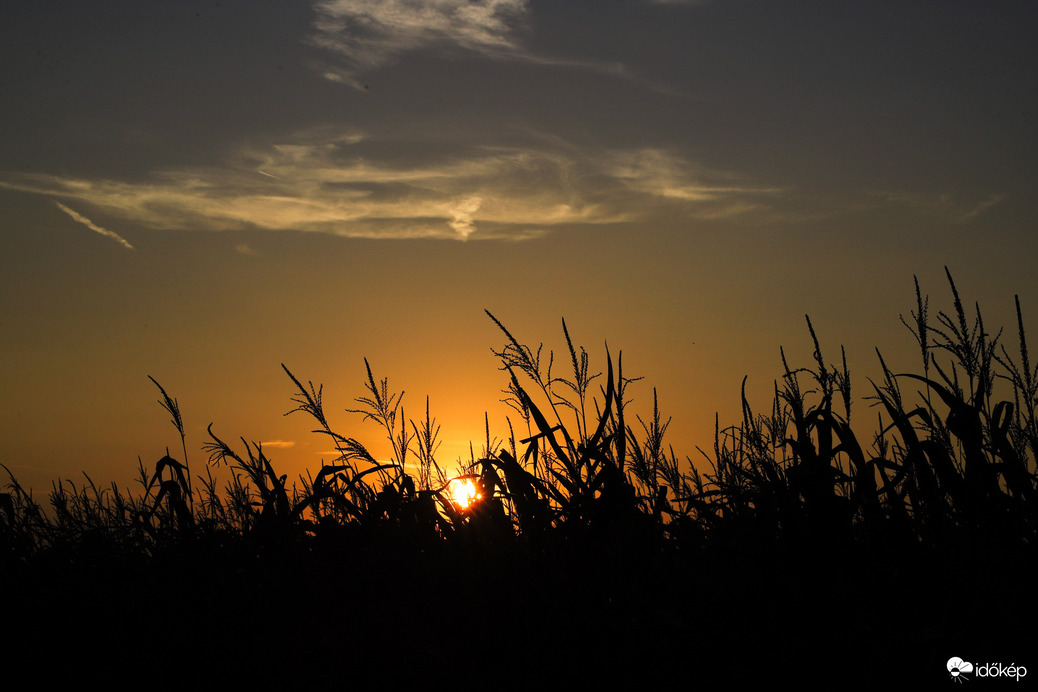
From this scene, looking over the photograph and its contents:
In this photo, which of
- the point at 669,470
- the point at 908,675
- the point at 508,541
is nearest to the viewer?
the point at 908,675

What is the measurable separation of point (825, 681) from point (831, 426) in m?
1.14

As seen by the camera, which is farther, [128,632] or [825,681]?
[128,632]

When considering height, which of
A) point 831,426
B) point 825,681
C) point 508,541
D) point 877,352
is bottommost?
point 825,681

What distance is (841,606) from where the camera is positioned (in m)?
2.25

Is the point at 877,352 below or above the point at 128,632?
above

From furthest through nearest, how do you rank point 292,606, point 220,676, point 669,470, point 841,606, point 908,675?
point 669,470, point 292,606, point 220,676, point 841,606, point 908,675

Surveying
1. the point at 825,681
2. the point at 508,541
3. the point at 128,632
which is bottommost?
the point at 825,681

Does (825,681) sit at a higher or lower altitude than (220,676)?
lower

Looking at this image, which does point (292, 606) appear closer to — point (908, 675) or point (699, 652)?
point (699, 652)

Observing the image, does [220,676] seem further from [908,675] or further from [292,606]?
[908,675]

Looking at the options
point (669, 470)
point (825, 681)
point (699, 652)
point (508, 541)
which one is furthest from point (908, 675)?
point (669, 470)

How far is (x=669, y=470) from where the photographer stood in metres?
3.97

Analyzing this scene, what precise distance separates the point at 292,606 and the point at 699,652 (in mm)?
1540

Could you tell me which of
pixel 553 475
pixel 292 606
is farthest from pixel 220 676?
pixel 553 475
